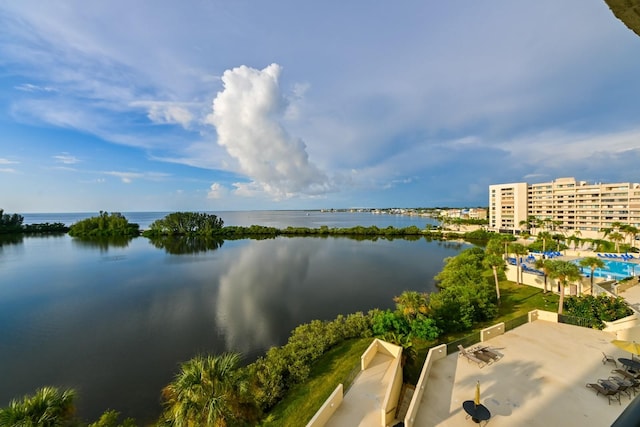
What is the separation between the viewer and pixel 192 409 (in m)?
8.31

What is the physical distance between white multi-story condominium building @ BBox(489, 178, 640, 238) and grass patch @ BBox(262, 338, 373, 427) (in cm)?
6212

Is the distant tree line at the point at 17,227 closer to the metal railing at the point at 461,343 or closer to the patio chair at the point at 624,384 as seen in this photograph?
the metal railing at the point at 461,343

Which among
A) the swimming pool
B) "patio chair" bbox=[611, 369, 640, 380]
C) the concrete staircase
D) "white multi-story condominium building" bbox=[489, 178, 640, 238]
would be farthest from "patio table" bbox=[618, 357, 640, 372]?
"white multi-story condominium building" bbox=[489, 178, 640, 238]

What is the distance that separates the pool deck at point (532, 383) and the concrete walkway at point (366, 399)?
1529mm

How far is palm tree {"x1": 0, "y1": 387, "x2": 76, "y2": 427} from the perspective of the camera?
728 centimetres

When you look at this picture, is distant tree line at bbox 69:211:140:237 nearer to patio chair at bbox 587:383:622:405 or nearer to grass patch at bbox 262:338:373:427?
grass patch at bbox 262:338:373:427

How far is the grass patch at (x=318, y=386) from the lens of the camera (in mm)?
11484

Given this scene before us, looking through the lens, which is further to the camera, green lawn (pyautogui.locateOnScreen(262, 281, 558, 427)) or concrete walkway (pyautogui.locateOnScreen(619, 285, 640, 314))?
concrete walkway (pyautogui.locateOnScreen(619, 285, 640, 314))

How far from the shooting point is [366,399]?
1002 centimetres

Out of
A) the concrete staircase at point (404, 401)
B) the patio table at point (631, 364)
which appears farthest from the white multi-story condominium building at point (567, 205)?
the concrete staircase at point (404, 401)

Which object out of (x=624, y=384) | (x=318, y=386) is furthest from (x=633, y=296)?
(x=318, y=386)

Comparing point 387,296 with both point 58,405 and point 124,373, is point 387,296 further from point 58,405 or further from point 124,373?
point 58,405

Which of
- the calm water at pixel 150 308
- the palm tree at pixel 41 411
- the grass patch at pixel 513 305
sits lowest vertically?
the calm water at pixel 150 308

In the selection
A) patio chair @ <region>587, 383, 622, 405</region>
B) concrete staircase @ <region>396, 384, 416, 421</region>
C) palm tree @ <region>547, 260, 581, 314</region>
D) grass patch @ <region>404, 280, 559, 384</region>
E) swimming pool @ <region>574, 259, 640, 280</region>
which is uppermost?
palm tree @ <region>547, 260, 581, 314</region>
